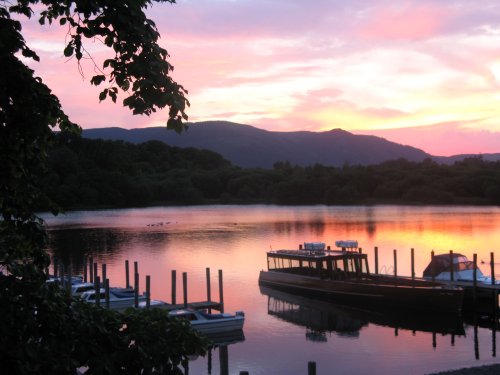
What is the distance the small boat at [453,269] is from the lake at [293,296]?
189 inches

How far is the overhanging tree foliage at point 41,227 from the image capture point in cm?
508

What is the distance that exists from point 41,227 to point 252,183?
179 meters

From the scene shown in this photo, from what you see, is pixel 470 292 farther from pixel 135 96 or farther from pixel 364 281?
pixel 135 96

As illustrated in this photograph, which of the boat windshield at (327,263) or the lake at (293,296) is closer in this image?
the lake at (293,296)

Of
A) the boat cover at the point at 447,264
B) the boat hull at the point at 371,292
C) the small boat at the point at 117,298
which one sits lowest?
the boat hull at the point at 371,292

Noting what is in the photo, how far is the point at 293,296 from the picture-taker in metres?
41.6

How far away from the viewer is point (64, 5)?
598cm

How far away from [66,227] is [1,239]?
302 feet

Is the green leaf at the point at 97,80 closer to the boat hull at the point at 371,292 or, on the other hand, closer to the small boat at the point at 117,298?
Answer: the small boat at the point at 117,298

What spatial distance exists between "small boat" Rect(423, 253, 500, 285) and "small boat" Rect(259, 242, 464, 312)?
76.5 inches

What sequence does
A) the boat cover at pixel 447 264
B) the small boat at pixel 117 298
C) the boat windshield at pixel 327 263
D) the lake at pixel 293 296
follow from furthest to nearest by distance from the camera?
the boat windshield at pixel 327 263, the boat cover at pixel 447 264, the small boat at pixel 117 298, the lake at pixel 293 296

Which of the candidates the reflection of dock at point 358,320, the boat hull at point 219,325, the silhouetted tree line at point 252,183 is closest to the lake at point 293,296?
the reflection of dock at point 358,320

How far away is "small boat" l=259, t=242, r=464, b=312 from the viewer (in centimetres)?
3400

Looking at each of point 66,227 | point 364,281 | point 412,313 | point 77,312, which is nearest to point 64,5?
point 77,312
